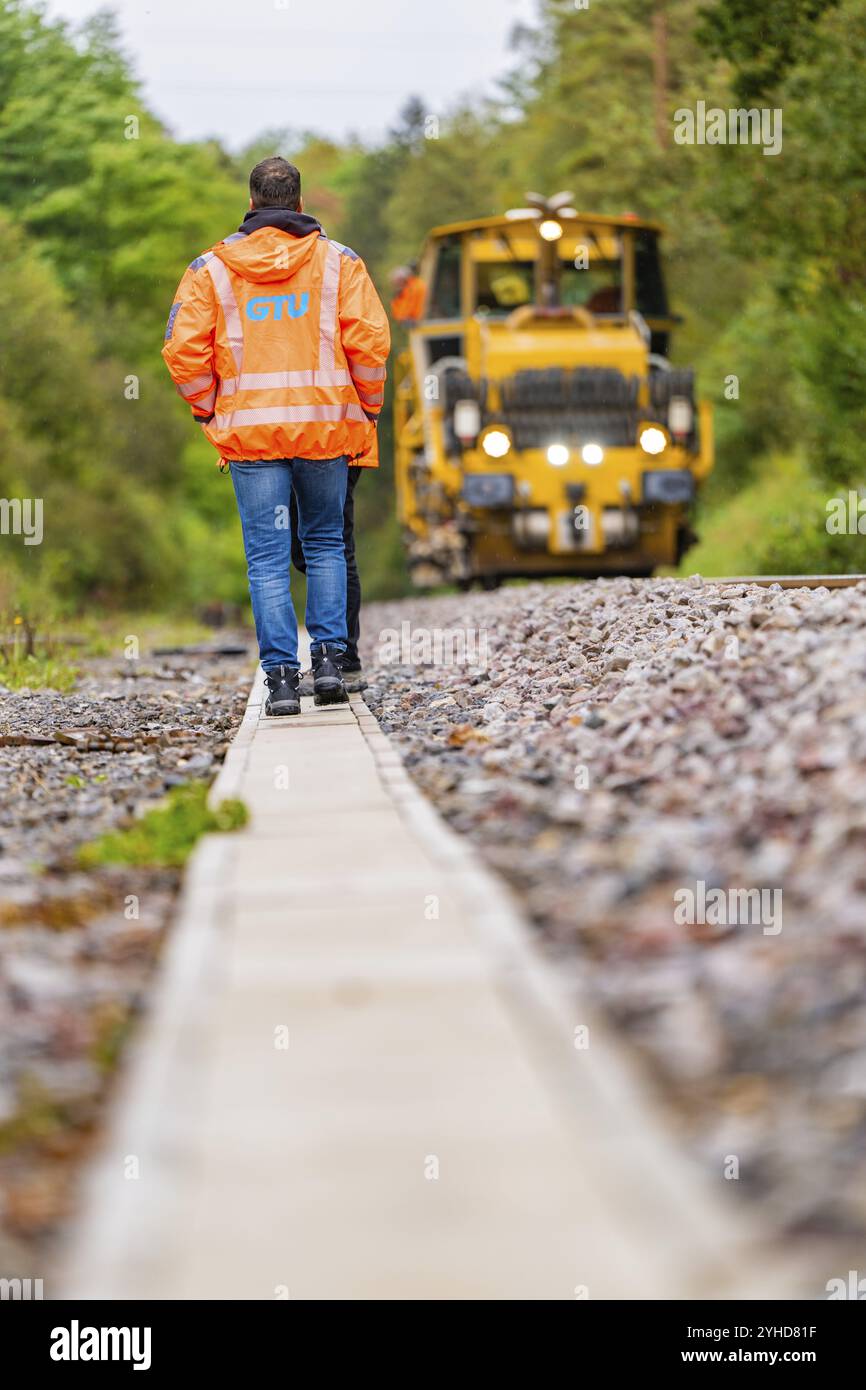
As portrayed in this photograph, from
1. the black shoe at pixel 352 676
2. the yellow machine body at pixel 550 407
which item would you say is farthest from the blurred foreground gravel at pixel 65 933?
the yellow machine body at pixel 550 407

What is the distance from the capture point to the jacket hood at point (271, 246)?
6559 mm

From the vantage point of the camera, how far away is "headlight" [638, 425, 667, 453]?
13906 millimetres

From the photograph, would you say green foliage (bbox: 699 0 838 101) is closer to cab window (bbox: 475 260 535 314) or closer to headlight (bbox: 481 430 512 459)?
cab window (bbox: 475 260 535 314)

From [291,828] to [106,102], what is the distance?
→ 31.4 meters

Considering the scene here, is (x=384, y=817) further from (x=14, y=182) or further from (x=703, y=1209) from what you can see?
(x=14, y=182)

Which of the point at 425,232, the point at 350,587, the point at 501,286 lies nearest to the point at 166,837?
the point at 350,587

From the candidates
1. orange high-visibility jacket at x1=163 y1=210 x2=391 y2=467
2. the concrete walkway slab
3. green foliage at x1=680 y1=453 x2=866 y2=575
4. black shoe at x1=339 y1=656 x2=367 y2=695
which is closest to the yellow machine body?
green foliage at x1=680 y1=453 x2=866 y2=575

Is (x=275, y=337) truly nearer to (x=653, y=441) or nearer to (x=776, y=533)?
(x=653, y=441)

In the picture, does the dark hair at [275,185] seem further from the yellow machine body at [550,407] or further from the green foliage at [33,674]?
the yellow machine body at [550,407]

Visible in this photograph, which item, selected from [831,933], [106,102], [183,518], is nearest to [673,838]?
[831,933]

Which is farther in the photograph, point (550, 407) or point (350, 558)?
point (550, 407)

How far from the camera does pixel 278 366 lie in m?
6.67

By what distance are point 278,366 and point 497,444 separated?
7.31 m

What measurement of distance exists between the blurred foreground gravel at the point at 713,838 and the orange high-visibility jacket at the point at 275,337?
1.37m
